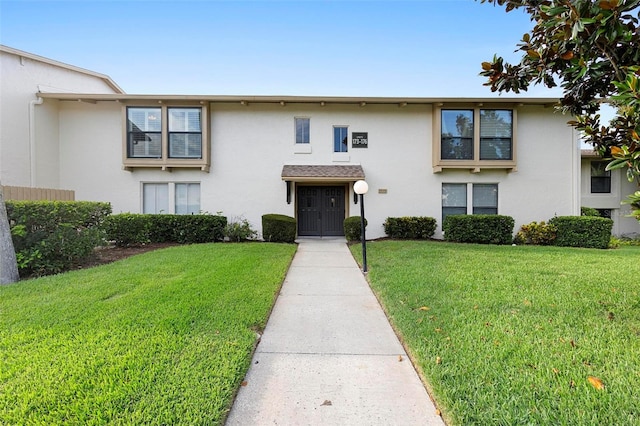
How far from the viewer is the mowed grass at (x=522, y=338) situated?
2.07m

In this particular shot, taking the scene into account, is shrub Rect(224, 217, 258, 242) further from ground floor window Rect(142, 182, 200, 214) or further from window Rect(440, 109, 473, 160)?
window Rect(440, 109, 473, 160)

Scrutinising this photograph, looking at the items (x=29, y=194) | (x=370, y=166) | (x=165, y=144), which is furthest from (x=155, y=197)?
(x=370, y=166)

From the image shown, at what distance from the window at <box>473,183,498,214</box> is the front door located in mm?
5250

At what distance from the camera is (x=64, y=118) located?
11.0 meters

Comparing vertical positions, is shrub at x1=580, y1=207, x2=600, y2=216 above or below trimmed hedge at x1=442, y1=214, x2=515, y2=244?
above

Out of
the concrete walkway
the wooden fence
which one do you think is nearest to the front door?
the concrete walkway

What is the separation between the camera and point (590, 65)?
3.11 m

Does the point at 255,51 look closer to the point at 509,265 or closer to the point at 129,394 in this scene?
the point at 509,265

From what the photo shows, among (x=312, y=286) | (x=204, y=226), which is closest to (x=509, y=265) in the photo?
(x=312, y=286)

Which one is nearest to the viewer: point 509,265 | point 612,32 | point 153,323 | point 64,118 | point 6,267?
point 612,32

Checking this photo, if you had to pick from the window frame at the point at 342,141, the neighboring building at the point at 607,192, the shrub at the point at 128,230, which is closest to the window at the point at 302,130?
the window frame at the point at 342,141

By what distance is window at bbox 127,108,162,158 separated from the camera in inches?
424

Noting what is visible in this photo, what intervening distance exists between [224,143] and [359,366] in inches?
404

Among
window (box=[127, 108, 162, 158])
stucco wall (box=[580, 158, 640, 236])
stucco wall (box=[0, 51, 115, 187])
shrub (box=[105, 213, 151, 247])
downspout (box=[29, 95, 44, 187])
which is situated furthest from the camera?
stucco wall (box=[580, 158, 640, 236])
